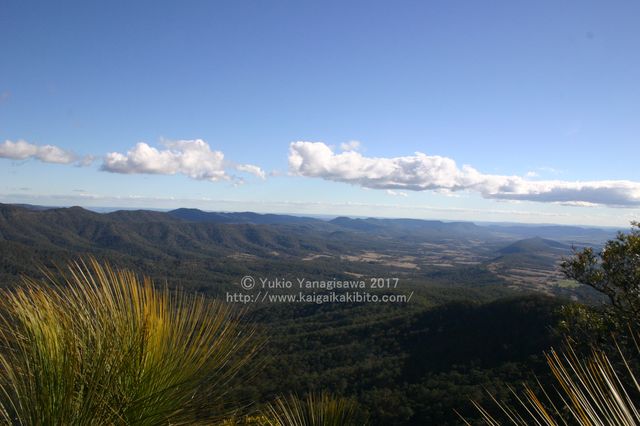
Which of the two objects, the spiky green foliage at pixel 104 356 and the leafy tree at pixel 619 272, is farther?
the leafy tree at pixel 619 272

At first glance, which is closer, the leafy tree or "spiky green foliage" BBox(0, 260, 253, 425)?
"spiky green foliage" BBox(0, 260, 253, 425)

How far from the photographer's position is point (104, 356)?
2.42 metres

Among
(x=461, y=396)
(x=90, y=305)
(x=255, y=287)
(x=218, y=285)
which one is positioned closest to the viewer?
(x=90, y=305)

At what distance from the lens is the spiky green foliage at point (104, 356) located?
7.61 ft

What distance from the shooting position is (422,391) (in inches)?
1778

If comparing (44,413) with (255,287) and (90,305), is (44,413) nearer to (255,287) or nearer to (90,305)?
(90,305)

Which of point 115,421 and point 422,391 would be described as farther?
point 422,391

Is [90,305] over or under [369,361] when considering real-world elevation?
over

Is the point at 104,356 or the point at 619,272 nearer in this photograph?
the point at 104,356

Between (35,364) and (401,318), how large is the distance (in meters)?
85.3

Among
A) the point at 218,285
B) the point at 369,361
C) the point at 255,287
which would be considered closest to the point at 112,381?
the point at 369,361

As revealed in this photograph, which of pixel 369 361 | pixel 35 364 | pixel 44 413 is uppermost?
pixel 35 364

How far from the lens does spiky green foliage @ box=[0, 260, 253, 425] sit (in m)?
2.32

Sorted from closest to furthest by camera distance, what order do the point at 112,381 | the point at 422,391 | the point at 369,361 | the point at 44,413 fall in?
the point at 44,413 < the point at 112,381 < the point at 422,391 < the point at 369,361
